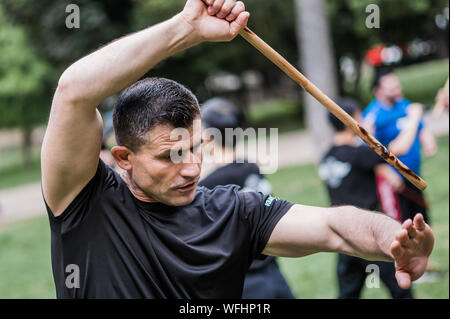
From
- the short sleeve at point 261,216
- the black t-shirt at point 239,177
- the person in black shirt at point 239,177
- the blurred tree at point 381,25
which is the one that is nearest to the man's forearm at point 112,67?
the short sleeve at point 261,216

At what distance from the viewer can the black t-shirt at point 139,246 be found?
235 cm

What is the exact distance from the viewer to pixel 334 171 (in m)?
5.61

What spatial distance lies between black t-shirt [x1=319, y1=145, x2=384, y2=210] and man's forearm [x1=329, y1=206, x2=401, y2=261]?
9.96 feet

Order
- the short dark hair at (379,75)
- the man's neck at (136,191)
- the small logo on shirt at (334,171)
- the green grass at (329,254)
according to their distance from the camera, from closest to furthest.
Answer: the man's neck at (136,191) < the small logo on shirt at (334,171) < the green grass at (329,254) < the short dark hair at (379,75)

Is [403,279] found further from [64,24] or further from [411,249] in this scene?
[64,24]

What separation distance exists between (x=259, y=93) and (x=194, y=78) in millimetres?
24433

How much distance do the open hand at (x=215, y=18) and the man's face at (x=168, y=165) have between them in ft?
1.18

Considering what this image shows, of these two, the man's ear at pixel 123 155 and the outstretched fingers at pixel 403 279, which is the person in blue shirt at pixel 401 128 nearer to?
the outstretched fingers at pixel 403 279

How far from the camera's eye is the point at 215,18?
2283 millimetres

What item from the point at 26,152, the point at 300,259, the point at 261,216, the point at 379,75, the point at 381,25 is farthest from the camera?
the point at 26,152

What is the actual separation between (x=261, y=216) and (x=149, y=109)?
62cm

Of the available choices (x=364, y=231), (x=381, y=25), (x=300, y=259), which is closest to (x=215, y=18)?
(x=364, y=231)
